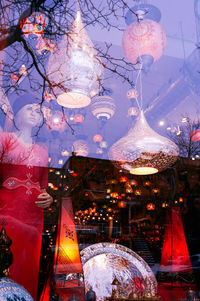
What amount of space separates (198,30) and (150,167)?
1068 millimetres

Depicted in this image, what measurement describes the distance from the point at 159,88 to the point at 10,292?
1.77 m

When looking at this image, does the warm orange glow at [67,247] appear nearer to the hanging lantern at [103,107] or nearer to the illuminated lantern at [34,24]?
the hanging lantern at [103,107]

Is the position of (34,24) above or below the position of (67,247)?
above

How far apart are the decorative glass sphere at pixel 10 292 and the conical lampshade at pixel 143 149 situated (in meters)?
1.14

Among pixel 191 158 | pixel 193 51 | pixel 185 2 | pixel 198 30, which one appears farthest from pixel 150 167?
pixel 185 2

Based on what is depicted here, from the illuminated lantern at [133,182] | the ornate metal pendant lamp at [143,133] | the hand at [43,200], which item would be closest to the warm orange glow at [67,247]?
the hand at [43,200]

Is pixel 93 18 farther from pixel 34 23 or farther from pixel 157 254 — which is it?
pixel 157 254

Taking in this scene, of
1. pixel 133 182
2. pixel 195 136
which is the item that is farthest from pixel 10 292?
pixel 133 182

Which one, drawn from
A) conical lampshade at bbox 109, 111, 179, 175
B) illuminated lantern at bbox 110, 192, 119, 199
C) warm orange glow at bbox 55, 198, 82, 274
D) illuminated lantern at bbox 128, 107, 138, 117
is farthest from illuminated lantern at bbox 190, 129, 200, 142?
illuminated lantern at bbox 110, 192, 119, 199

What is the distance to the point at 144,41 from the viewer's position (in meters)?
1.73

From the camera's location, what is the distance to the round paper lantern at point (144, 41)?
173cm

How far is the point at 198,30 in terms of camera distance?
197cm

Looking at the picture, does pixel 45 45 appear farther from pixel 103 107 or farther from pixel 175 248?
pixel 175 248

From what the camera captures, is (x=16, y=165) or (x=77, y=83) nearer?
(x=77, y=83)
